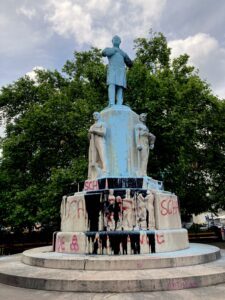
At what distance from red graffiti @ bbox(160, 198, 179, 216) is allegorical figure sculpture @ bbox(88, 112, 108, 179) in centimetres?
220

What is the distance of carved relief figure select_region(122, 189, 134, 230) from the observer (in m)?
8.56

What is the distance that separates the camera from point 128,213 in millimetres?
8672

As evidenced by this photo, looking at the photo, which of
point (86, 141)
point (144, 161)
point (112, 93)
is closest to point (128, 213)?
point (144, 161)

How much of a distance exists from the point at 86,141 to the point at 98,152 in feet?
28.9

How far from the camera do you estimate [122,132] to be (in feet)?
35.8

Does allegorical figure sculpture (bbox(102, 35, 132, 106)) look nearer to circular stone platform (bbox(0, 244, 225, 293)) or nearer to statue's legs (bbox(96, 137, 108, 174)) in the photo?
statue's legs (bbox(96, 137, 108, 174))

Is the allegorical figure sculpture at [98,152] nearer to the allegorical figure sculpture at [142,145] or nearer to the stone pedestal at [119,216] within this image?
the stone pedestal at [119,216]

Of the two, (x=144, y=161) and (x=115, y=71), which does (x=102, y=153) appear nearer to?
(x=144, y=161)

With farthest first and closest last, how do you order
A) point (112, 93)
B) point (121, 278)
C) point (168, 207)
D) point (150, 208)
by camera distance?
1. point (112, 93)
2. point (168, 207)
3. point (150, 208)
4. point (121, 278)

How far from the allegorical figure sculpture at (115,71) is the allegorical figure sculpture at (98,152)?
4.81ft

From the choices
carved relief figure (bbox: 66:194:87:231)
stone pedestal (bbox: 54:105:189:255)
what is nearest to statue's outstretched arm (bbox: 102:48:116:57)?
stone pedestal (bbox: 54:105:189:255)

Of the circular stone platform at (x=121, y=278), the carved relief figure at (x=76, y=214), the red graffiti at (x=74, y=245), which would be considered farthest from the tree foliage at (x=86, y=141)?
the circular stone platform at (x=121, y=278)

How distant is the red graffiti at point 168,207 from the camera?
9.13 metres

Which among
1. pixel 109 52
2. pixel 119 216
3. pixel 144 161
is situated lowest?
pixel 119 216
